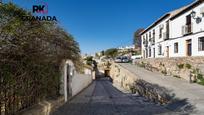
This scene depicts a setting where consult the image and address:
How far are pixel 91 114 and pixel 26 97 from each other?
298 centimetres

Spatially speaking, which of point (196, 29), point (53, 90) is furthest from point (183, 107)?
point (196, 29)

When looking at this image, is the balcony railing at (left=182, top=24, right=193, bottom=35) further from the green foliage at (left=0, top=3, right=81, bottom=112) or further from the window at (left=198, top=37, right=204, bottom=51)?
the green foliage at (left=0, top=3, right=81, bottom=112)

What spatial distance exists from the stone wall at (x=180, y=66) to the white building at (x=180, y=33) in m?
2.43

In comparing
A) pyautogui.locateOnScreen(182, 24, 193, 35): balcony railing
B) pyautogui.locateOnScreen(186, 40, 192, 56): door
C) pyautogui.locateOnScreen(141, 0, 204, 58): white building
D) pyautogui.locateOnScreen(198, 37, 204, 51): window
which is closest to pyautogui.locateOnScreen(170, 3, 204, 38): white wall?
pyautogui.locateOnScreen(141, 0, 204, 58): white building

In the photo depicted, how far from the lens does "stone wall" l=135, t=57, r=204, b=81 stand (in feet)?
62.0

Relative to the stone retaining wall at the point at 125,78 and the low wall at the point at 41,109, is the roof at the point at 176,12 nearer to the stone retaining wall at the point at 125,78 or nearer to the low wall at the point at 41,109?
the stone retaining wall at the point at 125,78

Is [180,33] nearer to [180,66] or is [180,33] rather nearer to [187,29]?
[187,29]

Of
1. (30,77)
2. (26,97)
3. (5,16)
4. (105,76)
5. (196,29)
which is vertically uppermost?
(196,29)

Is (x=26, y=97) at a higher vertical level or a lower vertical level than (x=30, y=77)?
lower

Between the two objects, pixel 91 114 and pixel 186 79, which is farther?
pixel 186 79

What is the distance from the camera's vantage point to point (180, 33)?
27.0 metres

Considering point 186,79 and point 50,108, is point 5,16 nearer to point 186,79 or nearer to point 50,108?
point 50,108

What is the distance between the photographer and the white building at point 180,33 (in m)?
22.7

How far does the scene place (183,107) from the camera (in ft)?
36.2
